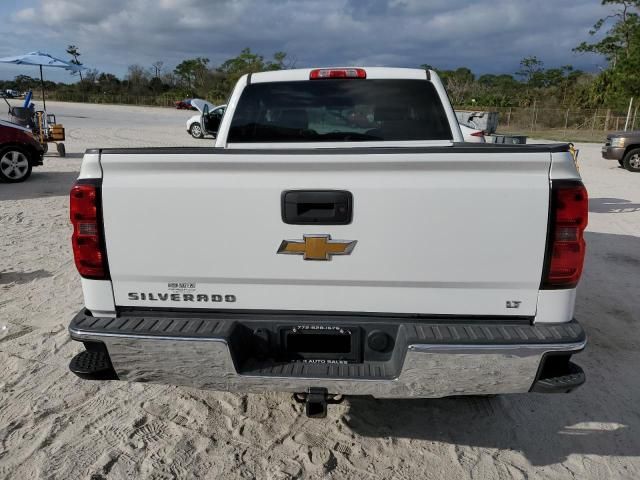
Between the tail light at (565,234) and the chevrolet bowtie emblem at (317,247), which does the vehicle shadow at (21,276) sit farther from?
the tail light at (565,234)

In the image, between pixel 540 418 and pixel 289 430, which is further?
pixel 540 418

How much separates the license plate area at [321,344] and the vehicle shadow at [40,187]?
29.7 ft

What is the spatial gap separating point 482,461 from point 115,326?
2092 millimetres

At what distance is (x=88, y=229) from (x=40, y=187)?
31.8ft

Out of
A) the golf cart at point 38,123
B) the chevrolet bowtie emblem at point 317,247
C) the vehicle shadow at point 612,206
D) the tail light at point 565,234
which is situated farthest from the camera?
the golf cart at point 38,123

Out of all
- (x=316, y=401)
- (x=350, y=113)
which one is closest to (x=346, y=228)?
(x=316, y=401)

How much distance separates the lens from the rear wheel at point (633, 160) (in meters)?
15.2

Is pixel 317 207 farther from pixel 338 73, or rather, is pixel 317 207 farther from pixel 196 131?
pixel 196 131

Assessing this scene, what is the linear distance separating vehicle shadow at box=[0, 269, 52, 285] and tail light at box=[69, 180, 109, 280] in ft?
11.7

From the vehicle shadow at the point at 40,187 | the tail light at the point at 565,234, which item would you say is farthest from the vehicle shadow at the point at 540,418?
the vehicle shadow at the point at 40,187

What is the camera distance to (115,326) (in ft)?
8.21

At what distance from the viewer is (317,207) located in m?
2.42

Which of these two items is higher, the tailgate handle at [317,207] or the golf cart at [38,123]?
the tailgate handle at [317,207]

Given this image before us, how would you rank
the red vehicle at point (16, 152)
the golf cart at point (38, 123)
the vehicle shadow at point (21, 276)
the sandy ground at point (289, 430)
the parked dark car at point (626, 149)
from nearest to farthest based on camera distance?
the sandy ground at point (289, 430)
the vehicle shadow at point (21, 276)
the red vehicle at point (16, 152)
the parked dark car at point (626, 149)
the golf cart at point (38, 123)
